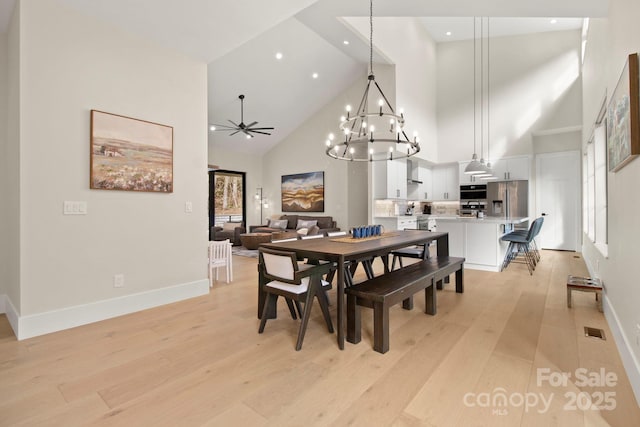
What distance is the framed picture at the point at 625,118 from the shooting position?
178cm

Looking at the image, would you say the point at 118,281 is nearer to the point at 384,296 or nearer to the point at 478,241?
the point at 384,296

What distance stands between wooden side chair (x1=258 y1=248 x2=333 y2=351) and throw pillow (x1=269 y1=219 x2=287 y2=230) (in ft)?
22.1

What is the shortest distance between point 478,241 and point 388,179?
2214mm

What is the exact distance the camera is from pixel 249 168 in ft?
33.6

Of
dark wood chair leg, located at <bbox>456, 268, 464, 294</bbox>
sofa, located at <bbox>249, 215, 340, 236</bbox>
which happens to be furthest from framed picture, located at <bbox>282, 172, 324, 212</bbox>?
dark wood chair leg, located at <bbox>456, 268, 464, 294</bbox>

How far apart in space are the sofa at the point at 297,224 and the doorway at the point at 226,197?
798 millimetres

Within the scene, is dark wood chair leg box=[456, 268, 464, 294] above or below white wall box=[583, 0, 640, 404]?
below

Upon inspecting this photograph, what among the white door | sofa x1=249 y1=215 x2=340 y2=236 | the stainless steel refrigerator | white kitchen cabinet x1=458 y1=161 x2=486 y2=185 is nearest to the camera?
the white door

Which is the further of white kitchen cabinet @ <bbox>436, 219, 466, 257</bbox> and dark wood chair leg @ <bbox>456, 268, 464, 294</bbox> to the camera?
white kitchen cabinet @ <bbox>436, 219, 466, 257</bbox>

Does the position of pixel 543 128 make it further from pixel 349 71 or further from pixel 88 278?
pixel 88 278

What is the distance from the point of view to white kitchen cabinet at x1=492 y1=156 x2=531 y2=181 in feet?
23.7

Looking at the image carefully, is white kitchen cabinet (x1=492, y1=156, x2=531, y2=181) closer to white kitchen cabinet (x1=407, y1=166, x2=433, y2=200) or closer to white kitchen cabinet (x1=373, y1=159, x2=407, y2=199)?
white kitchen cabinet (x1=407, y1=166, x2=433, y2=200)

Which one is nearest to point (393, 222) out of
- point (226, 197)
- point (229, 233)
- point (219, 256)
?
point (219, 256)

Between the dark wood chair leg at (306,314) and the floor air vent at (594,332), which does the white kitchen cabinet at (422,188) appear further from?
the dark wood chair leg at (306,314)
